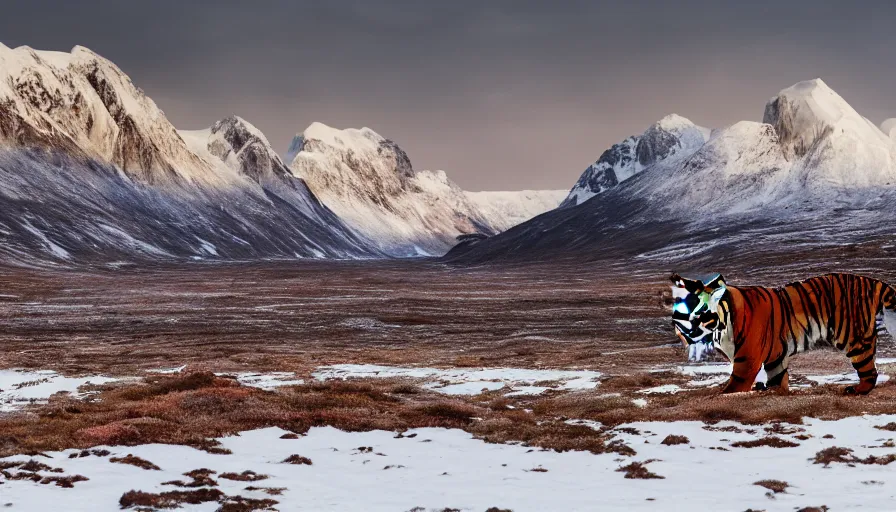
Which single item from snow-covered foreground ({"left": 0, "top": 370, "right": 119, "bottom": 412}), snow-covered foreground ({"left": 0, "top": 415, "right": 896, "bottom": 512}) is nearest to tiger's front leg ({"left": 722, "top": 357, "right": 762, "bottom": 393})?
snow-covered foreground ({"left": 0, "top": 415, "right": 896, "bottom": 512})

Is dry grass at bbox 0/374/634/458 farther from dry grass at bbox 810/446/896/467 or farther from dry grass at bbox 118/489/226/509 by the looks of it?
dry grass at bbox 810/446/896/467

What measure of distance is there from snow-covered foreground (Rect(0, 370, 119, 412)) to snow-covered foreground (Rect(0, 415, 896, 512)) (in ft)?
43.8

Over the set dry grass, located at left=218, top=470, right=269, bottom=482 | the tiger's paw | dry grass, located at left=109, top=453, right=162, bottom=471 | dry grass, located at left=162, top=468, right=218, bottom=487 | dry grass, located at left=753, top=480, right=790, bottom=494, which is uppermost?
the tiger's paw

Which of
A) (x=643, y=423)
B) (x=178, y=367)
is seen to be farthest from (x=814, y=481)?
(x=178, y=367)

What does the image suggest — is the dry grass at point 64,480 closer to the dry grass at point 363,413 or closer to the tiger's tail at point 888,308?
the dry grass at point 363,413

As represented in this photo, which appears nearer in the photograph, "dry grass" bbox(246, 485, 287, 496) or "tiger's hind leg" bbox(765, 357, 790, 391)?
"dry grass" bbox(246, 485, 287, 496)

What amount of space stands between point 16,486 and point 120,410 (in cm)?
1045

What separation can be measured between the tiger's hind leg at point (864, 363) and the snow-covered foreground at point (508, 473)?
3.36 m

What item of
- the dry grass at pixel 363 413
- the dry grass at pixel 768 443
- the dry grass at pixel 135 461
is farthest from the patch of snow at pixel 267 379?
the dry grass at pixel 768 443

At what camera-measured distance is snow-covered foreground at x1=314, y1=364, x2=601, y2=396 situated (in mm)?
36594

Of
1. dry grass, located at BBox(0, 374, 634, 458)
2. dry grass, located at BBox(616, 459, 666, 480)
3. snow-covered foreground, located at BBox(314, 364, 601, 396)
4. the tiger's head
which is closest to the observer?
dry grass, located at BBox(616, 459, 666, 480)

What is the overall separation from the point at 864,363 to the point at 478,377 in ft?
65.4

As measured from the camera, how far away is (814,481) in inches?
656

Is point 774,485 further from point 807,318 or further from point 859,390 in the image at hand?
point 859,390
